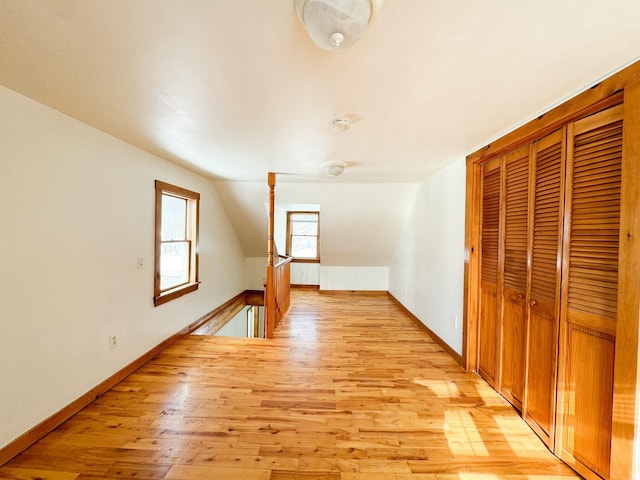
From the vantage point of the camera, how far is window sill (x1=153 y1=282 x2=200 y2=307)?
280 cm

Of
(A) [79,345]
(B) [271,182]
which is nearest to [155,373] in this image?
(A) [79,345]

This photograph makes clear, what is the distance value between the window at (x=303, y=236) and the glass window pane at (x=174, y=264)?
284 cm

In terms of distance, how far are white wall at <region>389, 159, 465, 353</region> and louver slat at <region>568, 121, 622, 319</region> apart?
111cm

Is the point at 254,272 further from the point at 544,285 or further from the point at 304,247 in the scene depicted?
the point at 544,285

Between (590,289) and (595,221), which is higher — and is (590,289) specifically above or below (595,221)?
below

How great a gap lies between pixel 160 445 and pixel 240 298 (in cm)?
383

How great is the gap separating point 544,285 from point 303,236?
4.94 m

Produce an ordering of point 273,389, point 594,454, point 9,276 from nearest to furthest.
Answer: point 594,454
point 9,276
point 273,389

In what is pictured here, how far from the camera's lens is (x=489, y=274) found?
2.31m

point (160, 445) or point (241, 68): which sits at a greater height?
point (241, 68)

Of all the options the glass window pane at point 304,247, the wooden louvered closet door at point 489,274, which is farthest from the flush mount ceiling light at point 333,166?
the glass window pane at point 304,247

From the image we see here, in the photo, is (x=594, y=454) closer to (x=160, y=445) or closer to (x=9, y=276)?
(x=160, y=445)

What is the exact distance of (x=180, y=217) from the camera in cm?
352

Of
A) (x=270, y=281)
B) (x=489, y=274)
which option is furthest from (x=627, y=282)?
(x=270, y=281)
